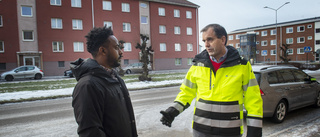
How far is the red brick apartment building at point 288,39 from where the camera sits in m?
47.8

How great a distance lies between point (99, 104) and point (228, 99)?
4.66ft

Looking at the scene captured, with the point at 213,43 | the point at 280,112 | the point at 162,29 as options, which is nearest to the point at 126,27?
the point at 162,29

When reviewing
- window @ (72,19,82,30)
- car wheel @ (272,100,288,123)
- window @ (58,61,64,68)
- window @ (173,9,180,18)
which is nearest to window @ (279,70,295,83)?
car wheel @ (272,100,288,123)

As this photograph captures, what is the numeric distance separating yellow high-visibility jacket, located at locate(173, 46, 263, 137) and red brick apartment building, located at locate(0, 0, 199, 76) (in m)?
29.3

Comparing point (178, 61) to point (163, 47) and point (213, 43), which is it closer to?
point (163, 47)

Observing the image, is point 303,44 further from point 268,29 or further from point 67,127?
point 67,127

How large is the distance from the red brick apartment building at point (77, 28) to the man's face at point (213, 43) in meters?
29.2

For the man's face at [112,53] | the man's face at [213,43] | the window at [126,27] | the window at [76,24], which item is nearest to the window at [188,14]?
the window at [126,27]

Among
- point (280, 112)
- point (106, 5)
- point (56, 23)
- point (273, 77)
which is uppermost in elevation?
point (106, 5)

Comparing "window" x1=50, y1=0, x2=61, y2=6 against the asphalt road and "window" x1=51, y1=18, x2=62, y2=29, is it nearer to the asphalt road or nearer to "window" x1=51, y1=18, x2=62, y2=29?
"window" x1=51, y1=18, x2=62, y2=29

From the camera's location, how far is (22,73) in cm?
2102

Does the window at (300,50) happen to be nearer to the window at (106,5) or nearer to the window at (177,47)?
the window at (177,47)

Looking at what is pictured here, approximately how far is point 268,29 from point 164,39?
1499 inches

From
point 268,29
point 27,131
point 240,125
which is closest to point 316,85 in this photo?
point 240,125
